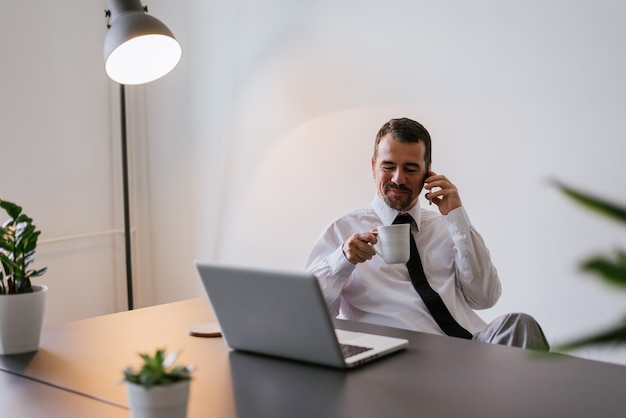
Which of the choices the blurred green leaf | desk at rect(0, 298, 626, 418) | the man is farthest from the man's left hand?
the blurred green leaf

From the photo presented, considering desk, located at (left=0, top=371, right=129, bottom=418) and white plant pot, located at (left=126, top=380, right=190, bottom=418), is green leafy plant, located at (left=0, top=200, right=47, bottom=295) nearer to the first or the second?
desk, located at (left=0, top=371, right=129, bottom=418)

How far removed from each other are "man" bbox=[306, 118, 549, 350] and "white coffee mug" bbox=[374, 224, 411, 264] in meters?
0.16

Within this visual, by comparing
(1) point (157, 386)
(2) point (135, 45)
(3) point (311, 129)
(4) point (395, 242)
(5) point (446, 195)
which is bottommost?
(1) point (157, 386)

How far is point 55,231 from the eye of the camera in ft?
11.2

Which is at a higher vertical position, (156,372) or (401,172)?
(401,172)

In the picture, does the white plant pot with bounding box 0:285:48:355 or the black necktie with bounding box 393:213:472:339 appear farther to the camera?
the black necktie with bounding box 393:213:472:339

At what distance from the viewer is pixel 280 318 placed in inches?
48.9

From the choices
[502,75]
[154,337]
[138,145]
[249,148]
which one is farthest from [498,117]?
[138,145]

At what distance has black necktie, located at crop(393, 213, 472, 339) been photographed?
75.7 inches

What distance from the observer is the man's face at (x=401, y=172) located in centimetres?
212

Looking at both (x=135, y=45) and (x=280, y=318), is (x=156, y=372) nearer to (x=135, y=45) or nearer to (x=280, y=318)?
(x=280, y=318)

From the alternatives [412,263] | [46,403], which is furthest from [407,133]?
[46,403]

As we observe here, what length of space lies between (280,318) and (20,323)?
0.56 metres

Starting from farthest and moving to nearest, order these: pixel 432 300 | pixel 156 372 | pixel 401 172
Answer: pixel 401 172 → pixel 432 300 → pixel 156 372
